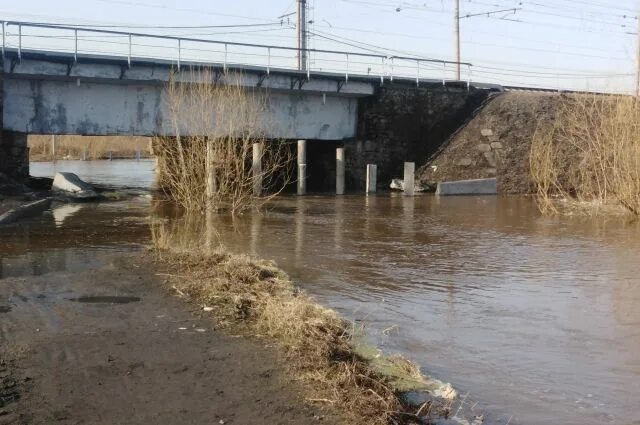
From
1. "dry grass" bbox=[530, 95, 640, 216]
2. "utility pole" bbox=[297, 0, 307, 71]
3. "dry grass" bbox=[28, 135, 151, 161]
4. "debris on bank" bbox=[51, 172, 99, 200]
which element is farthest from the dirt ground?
"dry grass" bbox=[28, 135, 151, 161]

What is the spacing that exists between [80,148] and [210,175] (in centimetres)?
6069

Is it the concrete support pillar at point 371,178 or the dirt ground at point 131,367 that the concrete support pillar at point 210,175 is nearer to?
the dirt ground at point 131,367

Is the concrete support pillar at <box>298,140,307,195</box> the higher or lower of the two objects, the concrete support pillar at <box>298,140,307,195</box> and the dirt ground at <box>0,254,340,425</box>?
the higher

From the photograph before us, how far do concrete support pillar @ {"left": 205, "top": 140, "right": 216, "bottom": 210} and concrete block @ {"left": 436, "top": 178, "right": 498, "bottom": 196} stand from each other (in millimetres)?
14738

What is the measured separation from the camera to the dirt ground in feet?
15.6

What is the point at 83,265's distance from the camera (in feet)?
36.8

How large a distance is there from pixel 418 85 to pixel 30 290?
28198 millimetres

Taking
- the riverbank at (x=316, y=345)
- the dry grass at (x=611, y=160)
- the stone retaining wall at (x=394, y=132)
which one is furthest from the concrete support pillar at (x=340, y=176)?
the riverbank at (x=316, y=345)

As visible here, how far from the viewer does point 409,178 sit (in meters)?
31.3

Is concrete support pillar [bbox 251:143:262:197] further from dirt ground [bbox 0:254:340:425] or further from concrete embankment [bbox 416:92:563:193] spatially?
dirt ground [bbox 0:254:340:425]

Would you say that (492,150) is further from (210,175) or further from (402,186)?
(210,175)

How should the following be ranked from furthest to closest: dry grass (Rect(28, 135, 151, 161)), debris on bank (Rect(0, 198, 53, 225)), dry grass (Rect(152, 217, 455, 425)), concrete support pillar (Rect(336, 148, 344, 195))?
dry grass (Rect(28, 135, 151, 161))
concrete support pillar (Rect(336, 148, 344, 195))
debris on bank (Rect(0, 198, 53, 225))
dry grass (Rect(152, 217, 455, 425))

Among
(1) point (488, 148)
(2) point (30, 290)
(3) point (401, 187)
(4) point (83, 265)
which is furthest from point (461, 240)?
(1) point (488, 148)

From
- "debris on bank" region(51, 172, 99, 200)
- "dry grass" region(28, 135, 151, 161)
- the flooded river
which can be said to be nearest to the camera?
the flooded river
